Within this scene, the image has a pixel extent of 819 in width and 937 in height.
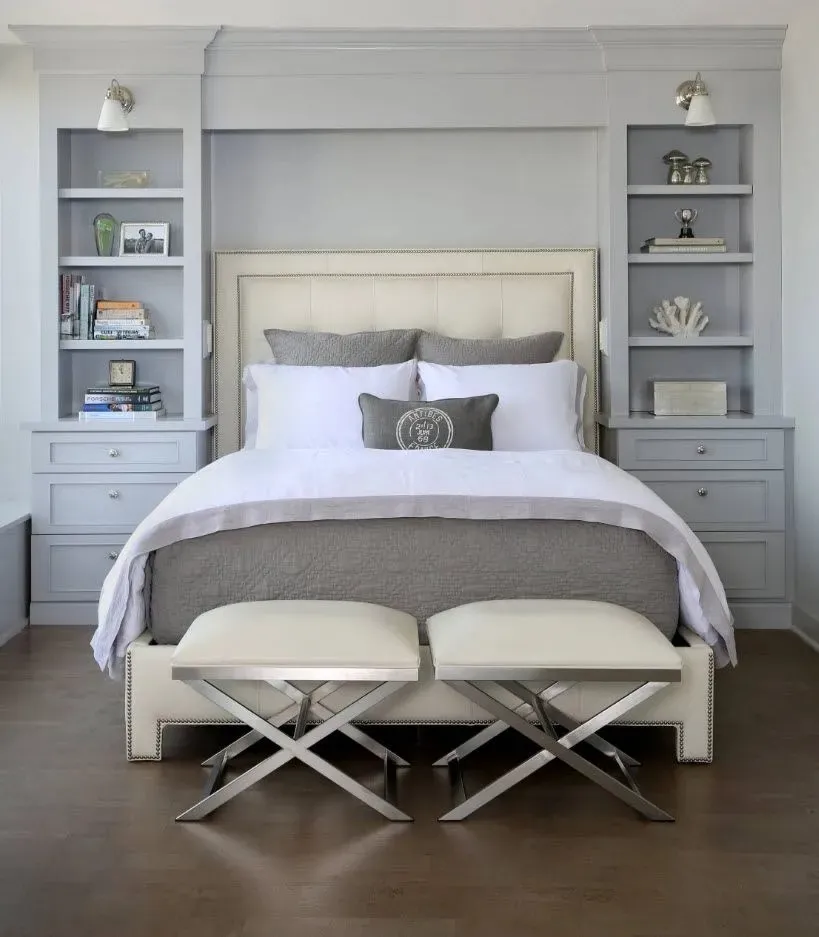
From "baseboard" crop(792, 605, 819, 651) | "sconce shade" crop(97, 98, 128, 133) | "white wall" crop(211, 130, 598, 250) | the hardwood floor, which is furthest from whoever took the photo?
"white wall" crop(211, 130, 598, 250)

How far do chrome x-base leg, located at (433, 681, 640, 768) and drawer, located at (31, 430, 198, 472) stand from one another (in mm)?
1991

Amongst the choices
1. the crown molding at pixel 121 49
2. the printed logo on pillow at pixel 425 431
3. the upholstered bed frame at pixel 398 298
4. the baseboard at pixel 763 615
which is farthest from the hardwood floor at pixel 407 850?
the crown molding at pixel 121 49

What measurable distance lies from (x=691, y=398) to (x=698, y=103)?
44.6 inches

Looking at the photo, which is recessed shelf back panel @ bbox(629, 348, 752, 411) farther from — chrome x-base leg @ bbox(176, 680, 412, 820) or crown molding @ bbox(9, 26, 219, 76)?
chrome x-base leg @ bbox(176, 680, 412, 820)

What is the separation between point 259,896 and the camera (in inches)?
77.6

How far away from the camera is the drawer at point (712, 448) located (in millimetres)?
4145

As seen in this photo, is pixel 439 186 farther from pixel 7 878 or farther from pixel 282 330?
pixel 7 878

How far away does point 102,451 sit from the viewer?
4.15 metres

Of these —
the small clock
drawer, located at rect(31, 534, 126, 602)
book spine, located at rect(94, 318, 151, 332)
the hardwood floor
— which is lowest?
the hardwood floor

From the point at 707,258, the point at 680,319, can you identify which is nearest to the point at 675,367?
the point at 680,319

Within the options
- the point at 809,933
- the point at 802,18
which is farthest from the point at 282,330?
the point at 809,933

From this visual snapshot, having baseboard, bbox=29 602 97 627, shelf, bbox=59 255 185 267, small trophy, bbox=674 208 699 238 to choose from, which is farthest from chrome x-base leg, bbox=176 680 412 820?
small trophy, bbox=674 208 699 238

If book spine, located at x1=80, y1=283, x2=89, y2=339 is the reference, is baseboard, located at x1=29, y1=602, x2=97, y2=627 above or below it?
below

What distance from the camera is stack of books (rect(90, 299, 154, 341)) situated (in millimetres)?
4371
